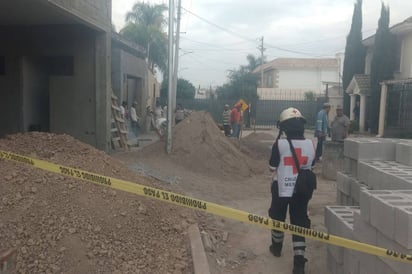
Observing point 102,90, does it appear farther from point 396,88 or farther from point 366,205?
point 396,88

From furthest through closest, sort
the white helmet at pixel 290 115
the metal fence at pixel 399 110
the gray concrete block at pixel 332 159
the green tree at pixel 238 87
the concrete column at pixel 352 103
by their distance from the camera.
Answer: the green tree at pixel 238 87 < the concrete column at pixel 352 103 < the metal fence at pixel 399 110 < the gray concrete block at pixel 332 159 < the white helmet at pixel 290 115

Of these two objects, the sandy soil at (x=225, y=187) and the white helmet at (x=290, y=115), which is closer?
the white helmet at (x=290, y=115)

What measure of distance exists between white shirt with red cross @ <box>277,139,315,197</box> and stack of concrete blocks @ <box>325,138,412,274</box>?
484 millimetres

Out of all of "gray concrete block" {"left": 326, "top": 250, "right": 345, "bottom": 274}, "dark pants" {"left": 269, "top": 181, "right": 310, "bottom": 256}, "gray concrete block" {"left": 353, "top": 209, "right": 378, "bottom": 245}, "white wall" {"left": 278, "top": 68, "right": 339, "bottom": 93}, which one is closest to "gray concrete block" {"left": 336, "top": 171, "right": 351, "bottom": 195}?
"dark pants" {"left": 269, "top": 181, "right": 310, "bottom": 256}

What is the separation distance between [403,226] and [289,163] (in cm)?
201

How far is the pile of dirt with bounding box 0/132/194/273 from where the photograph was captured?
4285 millimetres

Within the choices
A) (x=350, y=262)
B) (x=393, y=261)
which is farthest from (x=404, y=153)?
(x=393, y=261)

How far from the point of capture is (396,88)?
23.5 m

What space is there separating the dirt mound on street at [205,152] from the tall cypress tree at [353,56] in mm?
20653

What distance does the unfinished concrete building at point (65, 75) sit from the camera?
1170cm

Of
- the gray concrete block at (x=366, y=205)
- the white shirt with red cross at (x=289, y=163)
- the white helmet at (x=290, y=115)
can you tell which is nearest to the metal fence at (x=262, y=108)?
the white helmet at (x=290, y=115)

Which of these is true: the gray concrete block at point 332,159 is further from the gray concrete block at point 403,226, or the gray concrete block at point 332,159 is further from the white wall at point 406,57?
the white wall at point 406,57

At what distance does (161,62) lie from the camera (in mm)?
43188

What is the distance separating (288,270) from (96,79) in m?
8.17
